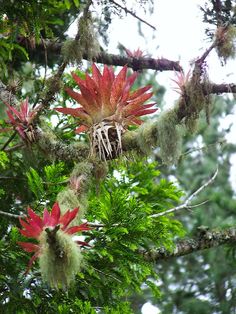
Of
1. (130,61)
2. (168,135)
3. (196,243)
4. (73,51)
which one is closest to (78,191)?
(168,135)

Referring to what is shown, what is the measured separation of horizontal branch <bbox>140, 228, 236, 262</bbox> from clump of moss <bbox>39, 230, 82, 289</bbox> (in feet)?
7.33

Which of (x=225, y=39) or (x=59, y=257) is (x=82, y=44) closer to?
(x=225, y=39)

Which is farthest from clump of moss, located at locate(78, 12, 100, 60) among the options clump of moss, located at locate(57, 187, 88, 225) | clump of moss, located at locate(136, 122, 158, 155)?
clump of moss, located at locate(57, 187, 88, 225)

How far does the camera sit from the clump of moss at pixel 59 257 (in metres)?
2.02

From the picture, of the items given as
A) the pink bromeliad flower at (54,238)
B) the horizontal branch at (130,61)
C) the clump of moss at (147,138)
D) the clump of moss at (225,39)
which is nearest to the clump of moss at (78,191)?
the pink bromeliad flower at (54,238)

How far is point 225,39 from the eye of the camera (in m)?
2.71

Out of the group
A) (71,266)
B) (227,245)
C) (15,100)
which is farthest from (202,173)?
(71,266)

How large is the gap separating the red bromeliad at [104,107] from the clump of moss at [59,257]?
0.67 m

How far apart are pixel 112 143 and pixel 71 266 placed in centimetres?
80

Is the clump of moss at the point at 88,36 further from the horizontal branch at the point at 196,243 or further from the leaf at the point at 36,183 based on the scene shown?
the horizontal branch at the point at 196,243

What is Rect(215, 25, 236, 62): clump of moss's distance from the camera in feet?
8.90

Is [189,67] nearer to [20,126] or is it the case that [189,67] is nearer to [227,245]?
[20,126]

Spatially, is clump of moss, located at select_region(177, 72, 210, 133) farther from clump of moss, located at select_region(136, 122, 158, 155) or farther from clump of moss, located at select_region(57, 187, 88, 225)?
clump of moss, located at select_region(57, 187, 88, 225)

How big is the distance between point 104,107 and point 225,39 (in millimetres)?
719
